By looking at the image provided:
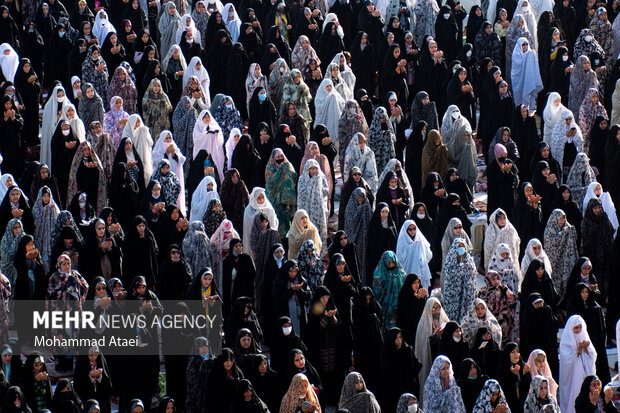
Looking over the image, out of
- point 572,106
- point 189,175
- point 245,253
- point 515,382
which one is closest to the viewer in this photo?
point 515,382

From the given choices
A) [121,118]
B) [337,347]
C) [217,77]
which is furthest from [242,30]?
[337,347]

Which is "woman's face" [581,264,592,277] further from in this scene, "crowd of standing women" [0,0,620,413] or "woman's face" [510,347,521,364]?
"woman's face" [510,347,521,364]

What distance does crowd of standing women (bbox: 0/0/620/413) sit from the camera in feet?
47.7

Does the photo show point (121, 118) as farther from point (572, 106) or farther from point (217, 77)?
point (572, 106)

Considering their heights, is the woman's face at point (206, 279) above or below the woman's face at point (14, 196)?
below

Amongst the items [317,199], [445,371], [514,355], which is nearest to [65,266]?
[317,199]

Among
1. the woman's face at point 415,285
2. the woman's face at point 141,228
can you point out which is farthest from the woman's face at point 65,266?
the woman's face at point 415,285

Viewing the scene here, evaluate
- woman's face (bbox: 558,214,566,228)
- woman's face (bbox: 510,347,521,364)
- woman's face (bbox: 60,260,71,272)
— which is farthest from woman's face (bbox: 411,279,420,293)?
woman's face (bbox: 60,260,71,272)

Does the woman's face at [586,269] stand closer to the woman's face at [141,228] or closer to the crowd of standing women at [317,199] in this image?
the crowd of standing women at [317,199]

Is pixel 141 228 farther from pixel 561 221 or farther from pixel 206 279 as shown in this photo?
pixel 561 221

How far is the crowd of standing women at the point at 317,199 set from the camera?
14.5m

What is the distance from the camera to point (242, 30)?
2161 centimetres

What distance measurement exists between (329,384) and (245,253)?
1.92 meters

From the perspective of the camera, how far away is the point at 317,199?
17500 millimetres
